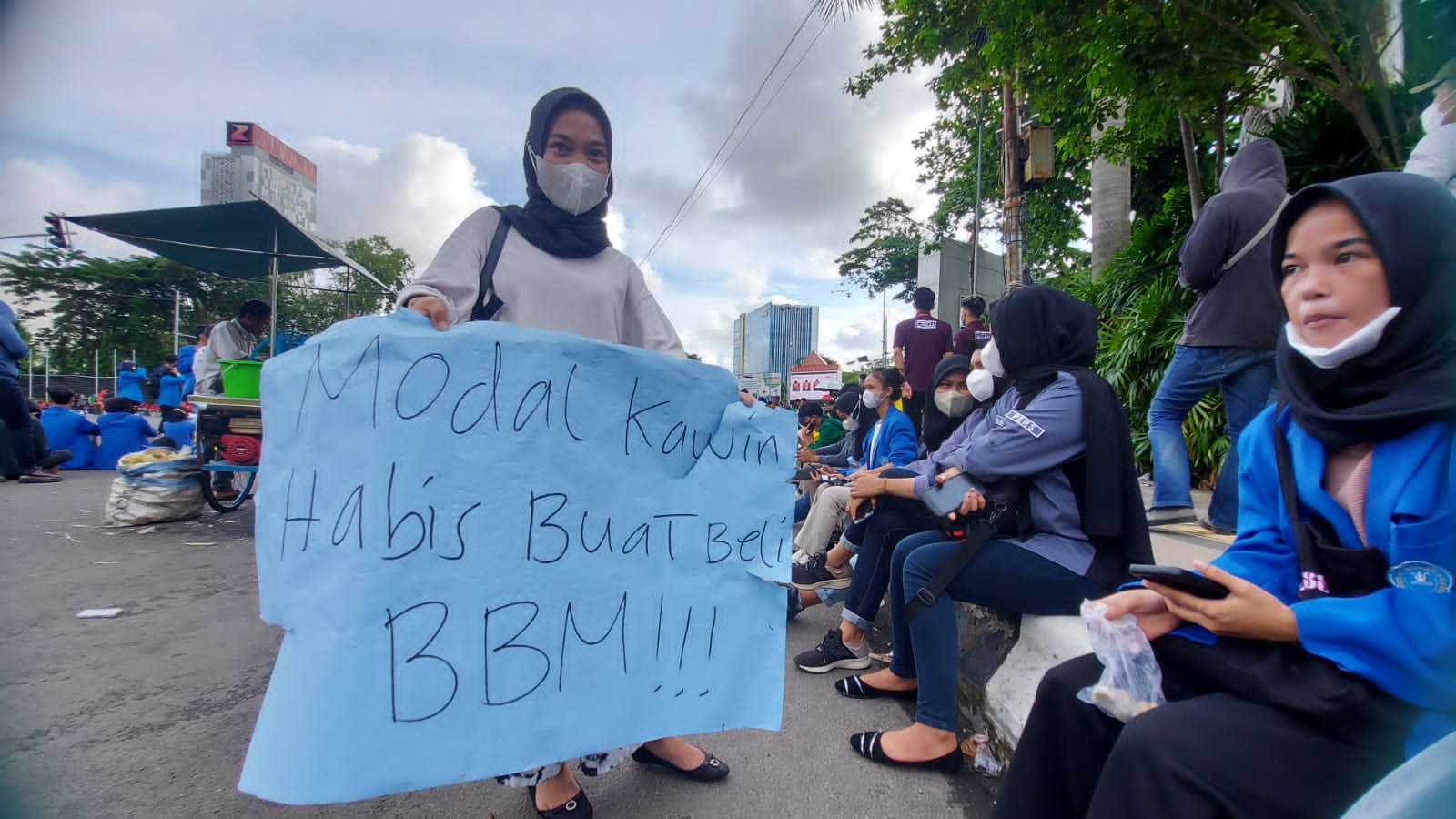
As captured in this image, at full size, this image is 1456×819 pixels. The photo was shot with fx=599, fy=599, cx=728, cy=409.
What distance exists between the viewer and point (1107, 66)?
14.1 ft

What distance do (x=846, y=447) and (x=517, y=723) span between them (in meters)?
4.59

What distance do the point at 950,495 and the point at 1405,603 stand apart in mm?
1042

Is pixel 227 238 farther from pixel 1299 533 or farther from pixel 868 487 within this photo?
pixel 1299 533

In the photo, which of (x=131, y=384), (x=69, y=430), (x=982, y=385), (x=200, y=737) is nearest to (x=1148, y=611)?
(x=982, y=385)

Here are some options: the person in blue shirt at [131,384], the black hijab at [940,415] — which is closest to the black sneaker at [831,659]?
the black hijab at [940,415]

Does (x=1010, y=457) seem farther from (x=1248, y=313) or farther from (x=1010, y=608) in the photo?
(x=1248, y=313)

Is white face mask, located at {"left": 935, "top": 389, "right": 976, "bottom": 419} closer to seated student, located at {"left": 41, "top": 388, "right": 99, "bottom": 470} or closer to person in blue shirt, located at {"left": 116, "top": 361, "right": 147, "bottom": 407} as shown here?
seated student, located at {"left": 41, "top": 388, "right": 99, "bottom": 470}

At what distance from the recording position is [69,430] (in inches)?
309

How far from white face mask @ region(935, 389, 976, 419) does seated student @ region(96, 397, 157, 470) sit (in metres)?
10.1

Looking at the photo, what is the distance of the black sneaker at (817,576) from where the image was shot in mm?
3129

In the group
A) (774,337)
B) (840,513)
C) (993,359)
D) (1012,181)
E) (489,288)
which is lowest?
(840,513)

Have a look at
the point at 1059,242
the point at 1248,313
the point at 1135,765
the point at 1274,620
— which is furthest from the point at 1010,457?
the point at 1059,242

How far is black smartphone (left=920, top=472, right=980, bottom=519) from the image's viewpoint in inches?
72.9

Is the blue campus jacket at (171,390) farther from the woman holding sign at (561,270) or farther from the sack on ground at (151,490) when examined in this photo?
the woman holding sign at (561,270)
